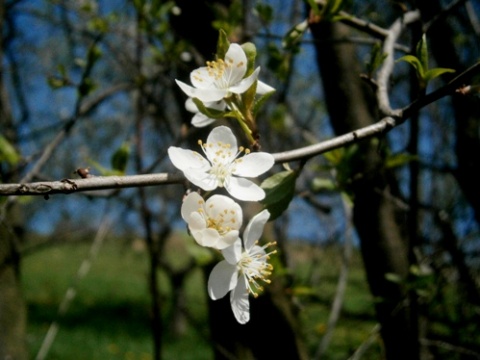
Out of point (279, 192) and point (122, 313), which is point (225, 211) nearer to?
point (279, 192)

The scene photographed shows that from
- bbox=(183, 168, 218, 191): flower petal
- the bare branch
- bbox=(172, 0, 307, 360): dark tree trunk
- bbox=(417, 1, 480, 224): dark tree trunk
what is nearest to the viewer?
the bare branch

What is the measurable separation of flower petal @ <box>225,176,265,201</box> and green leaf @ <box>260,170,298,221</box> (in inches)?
2.0

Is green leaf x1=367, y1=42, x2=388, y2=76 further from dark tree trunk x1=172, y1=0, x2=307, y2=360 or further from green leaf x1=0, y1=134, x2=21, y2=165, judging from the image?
green leaf x1=0, y1=134, x2=21, y2=165

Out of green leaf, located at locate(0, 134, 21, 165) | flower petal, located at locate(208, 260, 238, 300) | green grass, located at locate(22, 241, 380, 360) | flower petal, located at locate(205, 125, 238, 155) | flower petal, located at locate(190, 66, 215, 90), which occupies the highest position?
green leaf, located at locate(0, 134, 21, 165)

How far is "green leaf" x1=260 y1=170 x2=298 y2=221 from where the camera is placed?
0.76m

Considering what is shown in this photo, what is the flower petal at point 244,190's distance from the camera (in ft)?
2.27

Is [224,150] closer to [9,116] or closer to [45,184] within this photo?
[45,184]

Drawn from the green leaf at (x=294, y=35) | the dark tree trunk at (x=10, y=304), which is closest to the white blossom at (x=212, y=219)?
the green leaf at (x=294, y=35)

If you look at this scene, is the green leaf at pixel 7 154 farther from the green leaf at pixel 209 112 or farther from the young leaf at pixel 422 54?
the young leaf at pixel 422 54

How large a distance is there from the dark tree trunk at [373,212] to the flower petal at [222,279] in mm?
564

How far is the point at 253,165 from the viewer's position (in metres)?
0.70

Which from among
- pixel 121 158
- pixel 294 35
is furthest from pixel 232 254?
pixel 294 35

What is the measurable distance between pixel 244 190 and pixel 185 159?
0.10 meters

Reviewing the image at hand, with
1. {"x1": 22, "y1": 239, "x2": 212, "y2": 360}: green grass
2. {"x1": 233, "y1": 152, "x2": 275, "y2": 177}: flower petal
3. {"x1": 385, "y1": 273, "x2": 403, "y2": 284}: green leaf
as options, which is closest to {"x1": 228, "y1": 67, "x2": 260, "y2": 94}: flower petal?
{"x1": 233, "y1": 152, "x2": 275, "y2": 177}: flower petal
